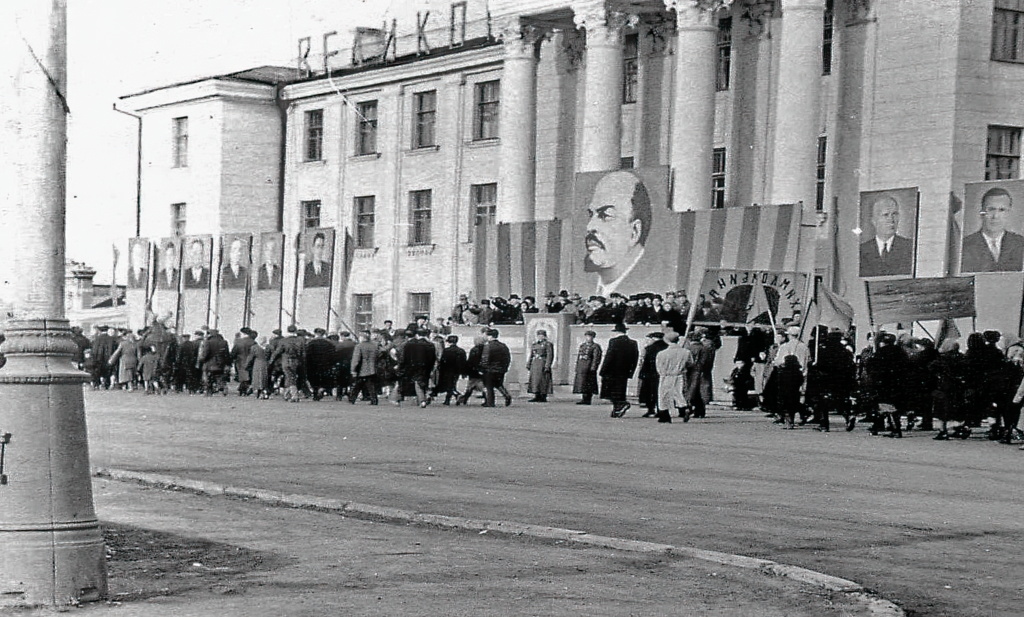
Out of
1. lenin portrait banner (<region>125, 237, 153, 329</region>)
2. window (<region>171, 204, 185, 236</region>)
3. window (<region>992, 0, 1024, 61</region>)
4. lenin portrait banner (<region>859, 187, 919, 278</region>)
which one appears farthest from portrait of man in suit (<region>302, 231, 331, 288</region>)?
window (<region>171, 204, 185, 236</region>)

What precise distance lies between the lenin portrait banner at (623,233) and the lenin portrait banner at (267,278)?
792 centimetres

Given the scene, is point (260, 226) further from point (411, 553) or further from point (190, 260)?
point (411, 553)

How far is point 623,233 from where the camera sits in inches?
1740

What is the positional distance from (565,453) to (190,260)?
3428 centimetres

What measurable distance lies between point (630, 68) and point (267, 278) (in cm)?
1213

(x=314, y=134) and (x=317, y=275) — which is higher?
(x=314, y=134)

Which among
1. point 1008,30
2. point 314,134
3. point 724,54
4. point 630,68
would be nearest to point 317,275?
point 630,68

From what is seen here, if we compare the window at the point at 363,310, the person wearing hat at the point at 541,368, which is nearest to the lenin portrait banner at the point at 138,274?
the window at the point at 363,310

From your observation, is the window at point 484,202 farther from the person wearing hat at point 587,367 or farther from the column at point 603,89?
the person wearing hat at point 587,367

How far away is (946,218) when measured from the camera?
1586 inches

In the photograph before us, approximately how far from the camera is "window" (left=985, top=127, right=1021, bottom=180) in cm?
4138

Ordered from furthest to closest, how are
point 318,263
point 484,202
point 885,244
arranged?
1. point 484,202
2. point 318,263
3. point 885,244

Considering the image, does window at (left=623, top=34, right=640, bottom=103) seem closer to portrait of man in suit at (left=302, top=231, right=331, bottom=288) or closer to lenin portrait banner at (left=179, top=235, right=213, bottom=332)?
portrait of man in suit at (left=302, top=231, right=331, bottom=288)

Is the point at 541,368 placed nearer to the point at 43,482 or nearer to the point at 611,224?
the point at 611,224
